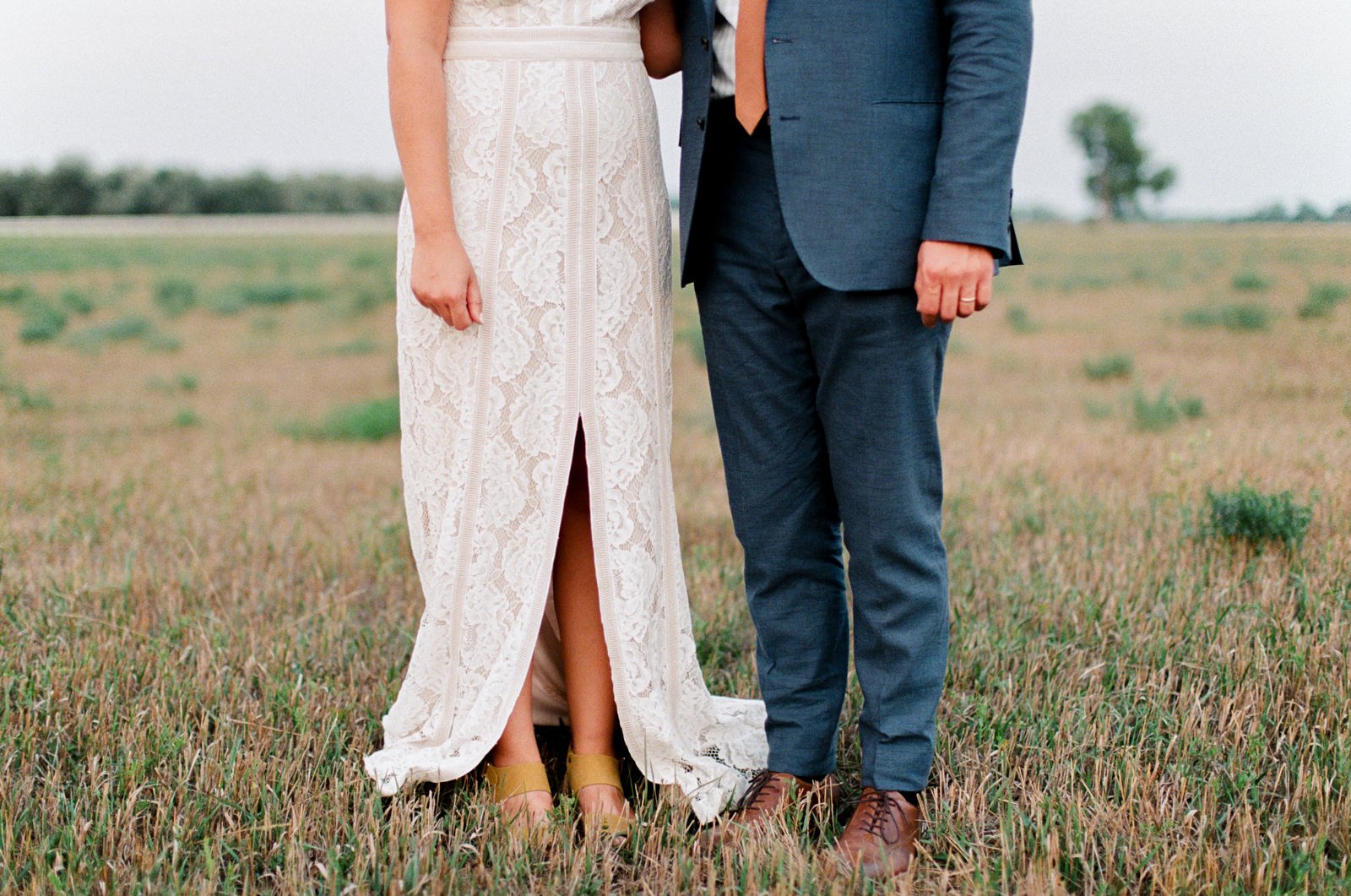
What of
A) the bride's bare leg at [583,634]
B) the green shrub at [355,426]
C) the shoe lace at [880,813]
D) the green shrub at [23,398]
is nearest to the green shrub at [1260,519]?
the shoe lace at [880,813]

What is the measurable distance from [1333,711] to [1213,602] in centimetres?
85

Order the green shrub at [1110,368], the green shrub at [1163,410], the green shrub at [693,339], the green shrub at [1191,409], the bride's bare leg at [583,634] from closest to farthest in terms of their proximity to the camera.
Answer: the bride's bare leg at [583,634]
the green shrub at [1163,410]
the green shrub at [1191,409]
the green shrub at [1110,368]
the green shrub at [693,339]

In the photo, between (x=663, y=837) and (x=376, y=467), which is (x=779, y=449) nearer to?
(x=663, y=837)

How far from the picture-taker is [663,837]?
2619 millimetres

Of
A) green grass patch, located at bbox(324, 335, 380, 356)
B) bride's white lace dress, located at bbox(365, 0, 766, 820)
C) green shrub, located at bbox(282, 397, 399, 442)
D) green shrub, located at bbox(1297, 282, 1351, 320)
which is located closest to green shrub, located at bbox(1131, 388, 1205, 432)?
green shrub, located at bbox(1297, 282, 1351, 320)

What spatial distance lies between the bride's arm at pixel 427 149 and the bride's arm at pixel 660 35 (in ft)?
1.48

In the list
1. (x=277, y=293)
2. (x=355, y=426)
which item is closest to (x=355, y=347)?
(x=277, y=293)

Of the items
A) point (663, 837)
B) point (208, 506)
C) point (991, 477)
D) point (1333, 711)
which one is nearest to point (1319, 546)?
point (1333, 711)

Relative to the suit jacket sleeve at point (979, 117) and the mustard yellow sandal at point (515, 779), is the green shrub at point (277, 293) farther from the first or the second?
the suit jacket sleeve at point (979, 117)

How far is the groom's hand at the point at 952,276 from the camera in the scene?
2293 mm

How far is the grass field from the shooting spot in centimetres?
244

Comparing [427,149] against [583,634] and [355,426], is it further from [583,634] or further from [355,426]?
[355,426]

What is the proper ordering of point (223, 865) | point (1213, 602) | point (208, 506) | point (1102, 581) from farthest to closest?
point (208, 506) < point (1102, 581) < point (1213, 602) < point (223, 865)

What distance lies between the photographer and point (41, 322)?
40.4 ft
